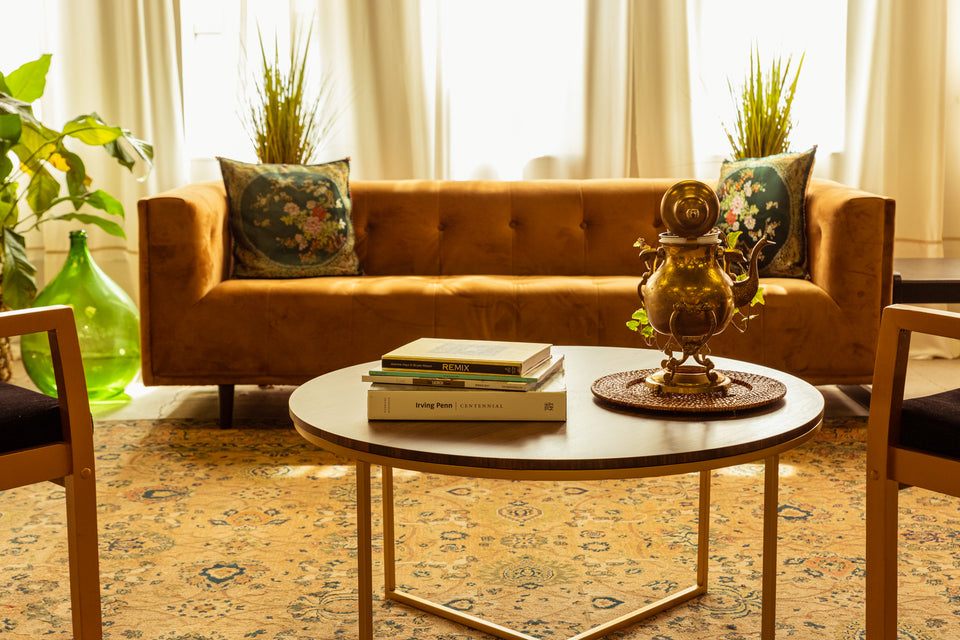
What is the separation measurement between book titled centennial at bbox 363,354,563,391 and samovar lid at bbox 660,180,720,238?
0.32m

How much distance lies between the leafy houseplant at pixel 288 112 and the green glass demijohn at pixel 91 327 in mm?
792

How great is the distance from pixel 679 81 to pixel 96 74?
2476mm

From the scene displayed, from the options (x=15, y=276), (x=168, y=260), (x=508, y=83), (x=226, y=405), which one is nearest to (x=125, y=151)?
(x=15, y=276)

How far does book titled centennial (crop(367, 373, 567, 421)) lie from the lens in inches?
55.5

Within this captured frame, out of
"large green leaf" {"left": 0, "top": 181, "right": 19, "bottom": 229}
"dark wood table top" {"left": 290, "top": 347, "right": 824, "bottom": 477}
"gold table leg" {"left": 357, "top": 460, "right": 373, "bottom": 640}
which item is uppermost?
"large green leaf" {"left": 0, "top": 181, "right": 19, "bottom": 229}

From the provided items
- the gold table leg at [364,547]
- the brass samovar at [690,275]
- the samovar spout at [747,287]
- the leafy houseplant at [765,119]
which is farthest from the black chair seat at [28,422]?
the leafy houseplant at [765,119]

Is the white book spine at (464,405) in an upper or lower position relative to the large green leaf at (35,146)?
lower

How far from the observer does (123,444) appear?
9.42 feet

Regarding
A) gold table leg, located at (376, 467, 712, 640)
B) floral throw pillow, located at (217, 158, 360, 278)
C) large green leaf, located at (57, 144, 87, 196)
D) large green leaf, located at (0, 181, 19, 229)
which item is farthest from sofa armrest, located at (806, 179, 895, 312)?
large green leaf, located at (0, 181, 19, 229)

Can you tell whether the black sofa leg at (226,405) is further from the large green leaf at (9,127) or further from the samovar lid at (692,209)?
the samovar lid at (692,209)

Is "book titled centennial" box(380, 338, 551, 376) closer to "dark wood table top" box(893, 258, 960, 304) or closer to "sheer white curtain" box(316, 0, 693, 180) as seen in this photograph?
"dark wood table top" box(893, 258, 960, 304)

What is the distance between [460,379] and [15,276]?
8.18 feet

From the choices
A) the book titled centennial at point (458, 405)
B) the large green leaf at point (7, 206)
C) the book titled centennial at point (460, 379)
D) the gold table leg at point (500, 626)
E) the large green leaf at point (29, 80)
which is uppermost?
the large green leaf at point (29, 80)

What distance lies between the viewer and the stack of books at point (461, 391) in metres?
1.41
